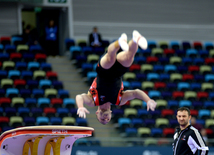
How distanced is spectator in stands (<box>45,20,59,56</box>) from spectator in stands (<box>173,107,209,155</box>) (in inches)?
385

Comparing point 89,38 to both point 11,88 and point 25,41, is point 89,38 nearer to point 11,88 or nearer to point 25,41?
point 25,41

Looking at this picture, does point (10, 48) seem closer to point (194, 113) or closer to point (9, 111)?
point (9, 111)

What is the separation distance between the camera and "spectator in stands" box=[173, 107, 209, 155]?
263 inches

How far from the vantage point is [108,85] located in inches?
277

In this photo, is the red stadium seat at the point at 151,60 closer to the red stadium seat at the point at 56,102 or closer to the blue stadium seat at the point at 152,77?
the blue stadium seat at the point at 152,77

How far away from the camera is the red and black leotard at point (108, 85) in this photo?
272 inches

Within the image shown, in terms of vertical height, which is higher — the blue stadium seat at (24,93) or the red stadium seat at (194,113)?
the blue stadium seat at (24,93)

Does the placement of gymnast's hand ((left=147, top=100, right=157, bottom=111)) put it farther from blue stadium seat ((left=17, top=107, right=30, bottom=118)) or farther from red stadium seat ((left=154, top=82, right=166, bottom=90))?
red stadium seat ((left=154, top=82, right=166, bottom=90))

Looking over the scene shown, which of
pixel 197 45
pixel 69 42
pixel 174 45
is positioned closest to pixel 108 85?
pixel 69 42

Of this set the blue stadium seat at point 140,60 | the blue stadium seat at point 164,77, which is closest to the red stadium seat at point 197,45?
the blue stadium seat at point 164,77

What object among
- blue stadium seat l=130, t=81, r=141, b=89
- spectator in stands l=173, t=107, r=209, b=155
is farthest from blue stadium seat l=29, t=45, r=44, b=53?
spectator in stands l=173, t=107, r=209, b=155

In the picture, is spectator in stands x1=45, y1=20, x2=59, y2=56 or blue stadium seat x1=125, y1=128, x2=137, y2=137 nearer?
blue stadium seat x1=125, y1=128, x2=137, y2=137

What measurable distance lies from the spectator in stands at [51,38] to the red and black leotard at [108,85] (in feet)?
29.7

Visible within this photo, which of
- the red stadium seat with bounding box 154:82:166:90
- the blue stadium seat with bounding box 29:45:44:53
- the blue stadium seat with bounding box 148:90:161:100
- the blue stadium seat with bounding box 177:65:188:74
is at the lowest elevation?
the blue stadium seat with bounding box 148:90:161:100
